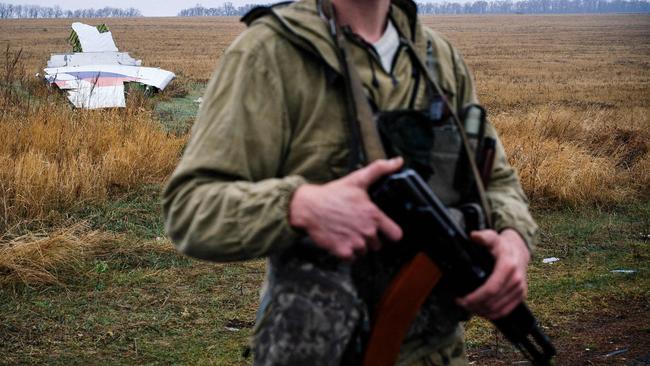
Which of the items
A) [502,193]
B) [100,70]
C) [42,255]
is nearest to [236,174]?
[502,193]

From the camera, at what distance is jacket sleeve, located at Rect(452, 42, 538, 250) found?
1681mm

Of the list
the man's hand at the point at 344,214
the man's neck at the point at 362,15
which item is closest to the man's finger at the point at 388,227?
the man's hand at the point at 344,214

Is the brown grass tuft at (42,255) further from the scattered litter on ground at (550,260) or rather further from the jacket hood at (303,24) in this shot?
the jacket hood at (303,24)

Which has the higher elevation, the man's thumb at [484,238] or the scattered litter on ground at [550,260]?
the man's thumb at [484,238]

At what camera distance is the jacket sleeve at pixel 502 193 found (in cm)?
168

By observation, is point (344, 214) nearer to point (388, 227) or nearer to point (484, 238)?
point (388, 227)

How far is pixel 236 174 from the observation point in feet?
4.64

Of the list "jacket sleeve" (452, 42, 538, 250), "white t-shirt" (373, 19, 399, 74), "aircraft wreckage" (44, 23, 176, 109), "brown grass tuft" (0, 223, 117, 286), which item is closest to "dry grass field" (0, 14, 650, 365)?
"brown grass tuft" (0, 223, 117, 286)

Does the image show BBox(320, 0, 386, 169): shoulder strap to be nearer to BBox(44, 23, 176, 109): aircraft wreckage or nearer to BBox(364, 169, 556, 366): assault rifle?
BBox(364, 169, 556, 366): assault rifle

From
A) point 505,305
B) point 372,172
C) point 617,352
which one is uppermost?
point 372,172

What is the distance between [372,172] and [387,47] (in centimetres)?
42

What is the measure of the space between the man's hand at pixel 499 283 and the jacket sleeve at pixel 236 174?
0.43 meters

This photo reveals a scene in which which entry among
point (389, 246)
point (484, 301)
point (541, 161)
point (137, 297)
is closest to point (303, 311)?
point (389, 246)

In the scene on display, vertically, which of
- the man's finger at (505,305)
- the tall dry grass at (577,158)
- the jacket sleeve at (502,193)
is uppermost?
the jacket sleeve at (502,193)
